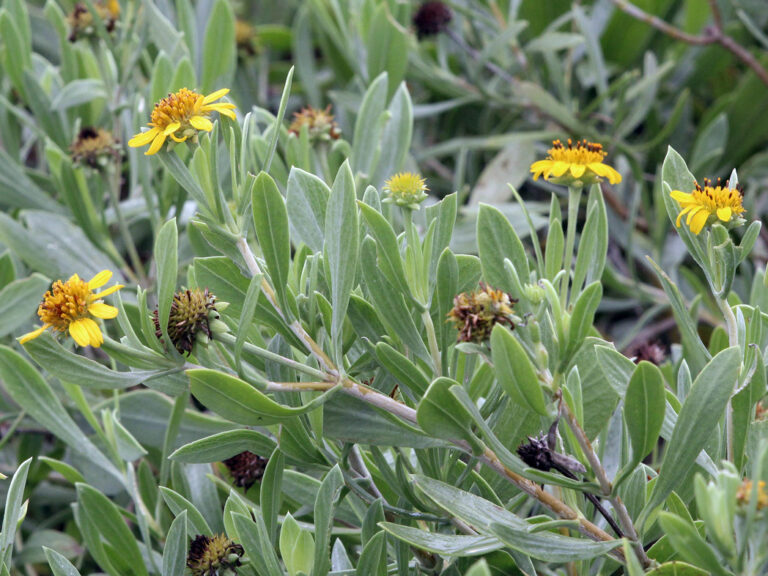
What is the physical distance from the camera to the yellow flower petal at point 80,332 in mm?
724

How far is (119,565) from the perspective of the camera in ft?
3.38

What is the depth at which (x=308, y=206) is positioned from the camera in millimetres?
884

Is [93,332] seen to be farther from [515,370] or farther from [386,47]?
[386,47]

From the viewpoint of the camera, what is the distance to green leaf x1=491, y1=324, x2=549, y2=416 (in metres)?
0.64

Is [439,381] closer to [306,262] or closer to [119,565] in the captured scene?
[306,262]

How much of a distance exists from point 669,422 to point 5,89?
139cm

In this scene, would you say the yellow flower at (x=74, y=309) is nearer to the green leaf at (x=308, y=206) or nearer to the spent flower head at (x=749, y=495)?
the green leaf at (x=308, y=206)

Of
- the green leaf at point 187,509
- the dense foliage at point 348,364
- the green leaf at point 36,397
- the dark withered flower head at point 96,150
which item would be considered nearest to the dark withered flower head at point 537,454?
the dense foliage at point 348,364

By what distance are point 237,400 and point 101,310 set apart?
0.15 metres

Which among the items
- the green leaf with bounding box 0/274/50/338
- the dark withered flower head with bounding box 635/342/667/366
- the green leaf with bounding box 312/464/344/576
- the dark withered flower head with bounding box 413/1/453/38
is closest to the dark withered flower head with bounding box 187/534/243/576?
the green leaf with bounding box 312/464/344/576

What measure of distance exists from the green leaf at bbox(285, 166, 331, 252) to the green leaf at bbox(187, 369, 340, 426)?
0.19 m

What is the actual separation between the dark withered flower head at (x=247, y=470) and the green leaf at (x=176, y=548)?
0.90 feet

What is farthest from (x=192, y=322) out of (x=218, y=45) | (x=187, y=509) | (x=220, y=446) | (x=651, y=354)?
(x=218, y=45)

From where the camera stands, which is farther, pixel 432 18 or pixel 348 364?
pixel 432 18
